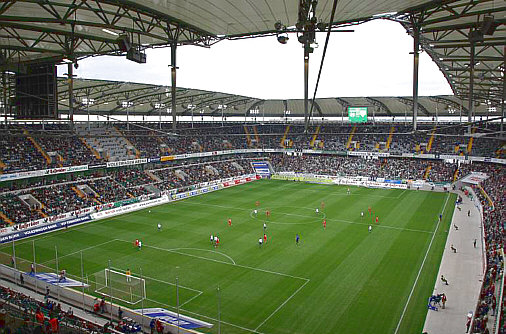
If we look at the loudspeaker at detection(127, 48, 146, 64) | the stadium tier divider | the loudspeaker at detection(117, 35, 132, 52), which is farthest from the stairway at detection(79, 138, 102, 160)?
the loudspeaker at detection(117, 35, 132, 52)

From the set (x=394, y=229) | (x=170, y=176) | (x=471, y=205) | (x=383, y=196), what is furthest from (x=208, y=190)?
(x=471, y=205)

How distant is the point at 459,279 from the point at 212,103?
162ft

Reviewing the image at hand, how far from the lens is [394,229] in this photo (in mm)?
33344

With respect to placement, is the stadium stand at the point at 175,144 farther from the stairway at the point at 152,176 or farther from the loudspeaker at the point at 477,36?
the loudspeaker at the point at 477,36

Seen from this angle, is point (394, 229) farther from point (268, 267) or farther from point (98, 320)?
point (98, 320)

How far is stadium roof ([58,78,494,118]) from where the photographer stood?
46.2m

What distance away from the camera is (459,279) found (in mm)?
22484

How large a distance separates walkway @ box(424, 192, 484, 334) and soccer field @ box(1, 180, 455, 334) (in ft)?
2.14

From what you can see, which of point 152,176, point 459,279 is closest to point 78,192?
point 152,176

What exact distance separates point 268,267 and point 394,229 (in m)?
13.9

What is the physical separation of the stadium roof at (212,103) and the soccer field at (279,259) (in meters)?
15.1

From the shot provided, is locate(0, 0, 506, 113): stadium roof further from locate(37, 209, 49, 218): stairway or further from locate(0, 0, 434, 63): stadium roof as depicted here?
locate(37, 209, 49, 218): stairway

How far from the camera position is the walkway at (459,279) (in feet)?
58.3

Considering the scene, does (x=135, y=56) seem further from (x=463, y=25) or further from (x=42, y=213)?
(x=42, y=213)
